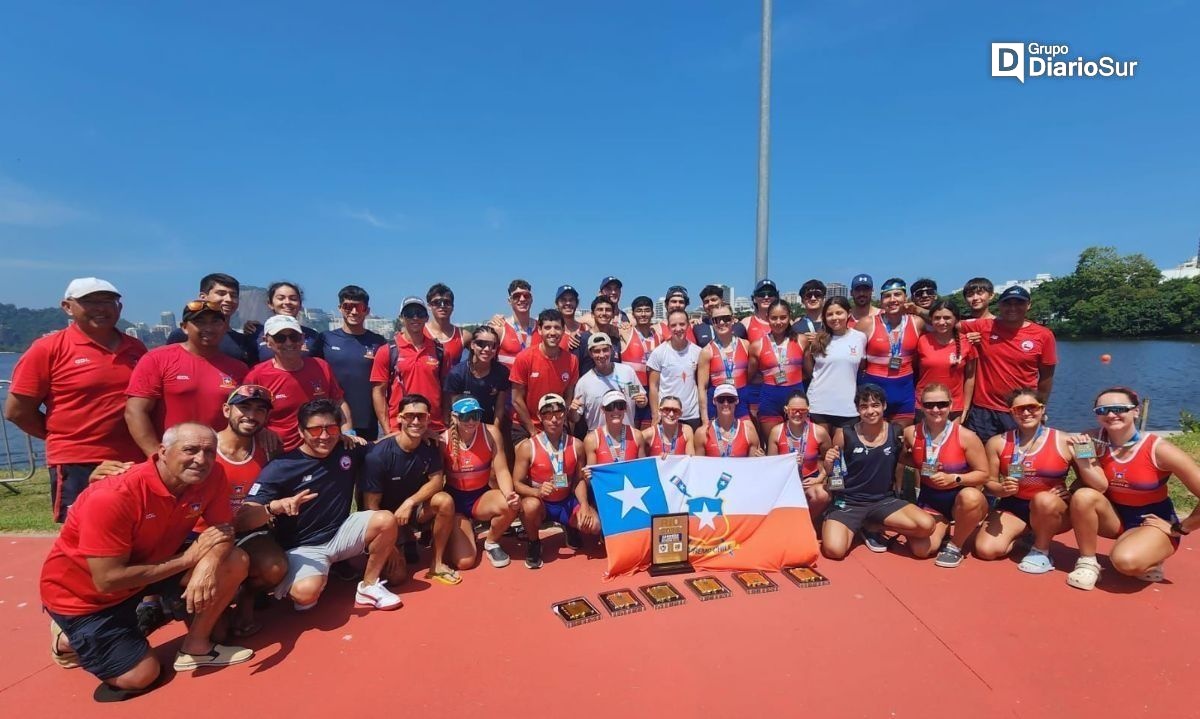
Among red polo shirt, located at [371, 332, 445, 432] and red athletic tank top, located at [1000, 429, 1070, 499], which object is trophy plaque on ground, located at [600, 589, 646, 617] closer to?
red polo shirt, located at [371, 332, 445, 432]

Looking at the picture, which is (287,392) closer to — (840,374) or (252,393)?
(252,393)

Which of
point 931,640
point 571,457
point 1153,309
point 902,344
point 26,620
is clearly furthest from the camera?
point 1153,309

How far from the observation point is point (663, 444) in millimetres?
5480

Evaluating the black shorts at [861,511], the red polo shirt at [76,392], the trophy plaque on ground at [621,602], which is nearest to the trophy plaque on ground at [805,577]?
the black shorts at [861,511]

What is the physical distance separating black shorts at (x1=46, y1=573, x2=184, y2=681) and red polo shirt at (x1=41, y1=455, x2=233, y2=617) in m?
0.05

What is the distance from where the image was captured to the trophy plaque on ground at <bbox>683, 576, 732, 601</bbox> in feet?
14.4

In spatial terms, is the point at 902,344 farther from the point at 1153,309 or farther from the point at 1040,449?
the point at 1153,309

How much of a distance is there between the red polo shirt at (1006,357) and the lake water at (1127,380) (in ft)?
57.1

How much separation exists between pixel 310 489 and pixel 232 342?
1773 millimetres

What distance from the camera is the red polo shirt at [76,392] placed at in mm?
4074

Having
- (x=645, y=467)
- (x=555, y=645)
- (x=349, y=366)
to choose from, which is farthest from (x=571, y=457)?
(x=349, y=366)

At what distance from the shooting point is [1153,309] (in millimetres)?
63406

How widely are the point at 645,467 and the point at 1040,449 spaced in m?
3.61

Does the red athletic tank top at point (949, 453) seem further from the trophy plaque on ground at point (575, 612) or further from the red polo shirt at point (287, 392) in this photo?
the red polo shirt at point (287, 392)
